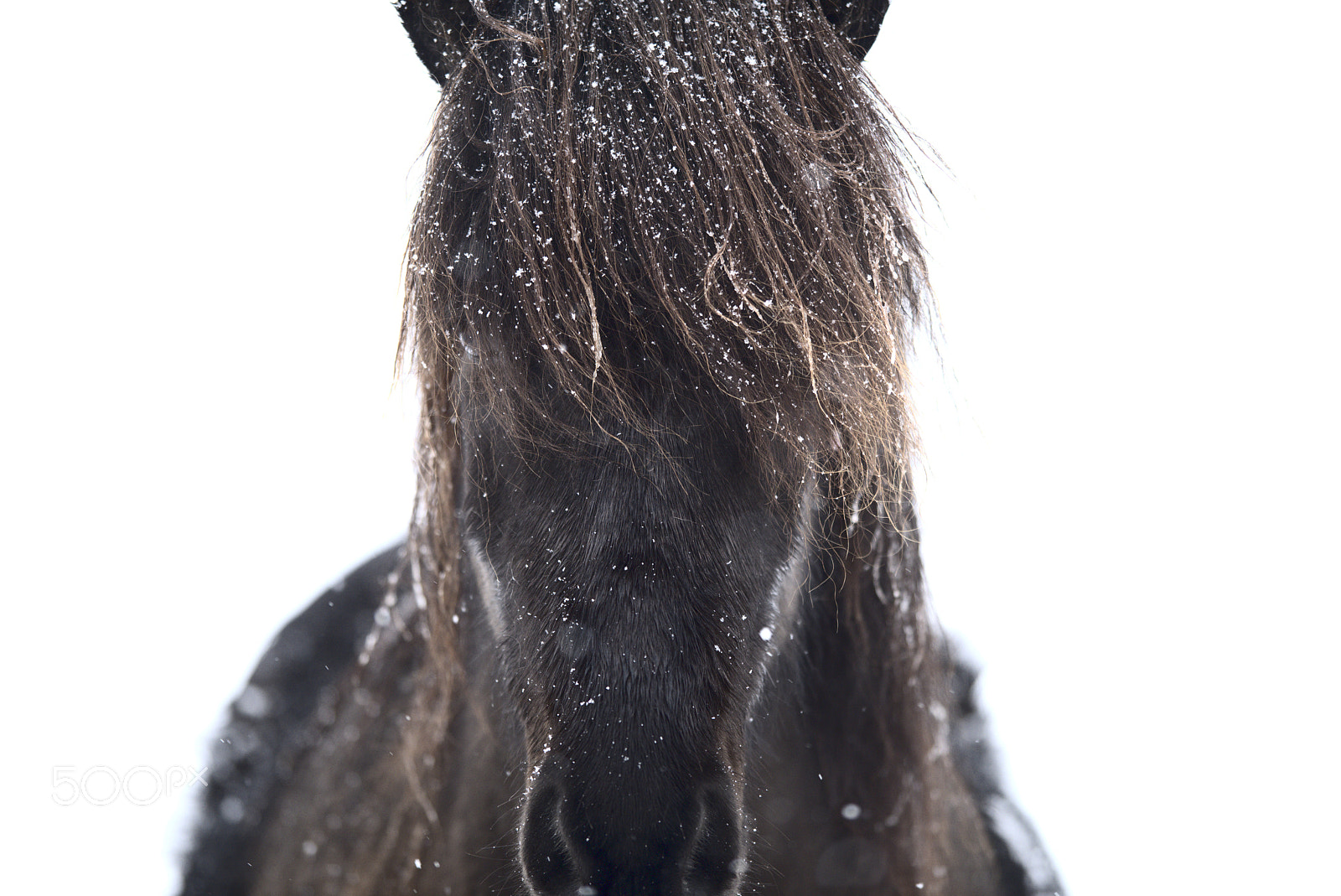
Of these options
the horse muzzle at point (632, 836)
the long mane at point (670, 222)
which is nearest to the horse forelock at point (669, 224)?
the long mane at point (670, 222)

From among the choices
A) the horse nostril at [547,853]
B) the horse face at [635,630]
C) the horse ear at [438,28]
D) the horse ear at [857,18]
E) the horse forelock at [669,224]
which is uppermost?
the horse ear at [438,28]

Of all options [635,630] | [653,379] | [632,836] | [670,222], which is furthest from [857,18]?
[632,836]

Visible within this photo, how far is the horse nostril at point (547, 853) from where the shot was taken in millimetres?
626

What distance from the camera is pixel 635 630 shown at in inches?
26.5

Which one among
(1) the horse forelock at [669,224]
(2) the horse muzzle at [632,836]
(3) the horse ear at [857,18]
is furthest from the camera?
(3) the horse ear at [857,18]

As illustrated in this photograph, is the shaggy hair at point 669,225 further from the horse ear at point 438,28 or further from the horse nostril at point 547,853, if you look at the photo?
the horse nostril at point 547,853

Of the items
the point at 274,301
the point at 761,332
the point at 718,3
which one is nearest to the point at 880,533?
the point at 761,332

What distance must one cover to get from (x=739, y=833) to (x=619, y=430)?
0.40 m

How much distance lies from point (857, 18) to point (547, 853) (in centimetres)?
104

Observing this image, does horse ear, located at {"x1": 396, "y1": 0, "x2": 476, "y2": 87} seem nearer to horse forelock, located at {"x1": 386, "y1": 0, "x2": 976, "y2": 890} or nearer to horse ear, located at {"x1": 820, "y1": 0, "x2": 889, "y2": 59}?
horse forelock, located at {"x1": 386, "y1": 0, "x2": 976, "y2": 890}

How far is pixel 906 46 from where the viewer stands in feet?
8.21

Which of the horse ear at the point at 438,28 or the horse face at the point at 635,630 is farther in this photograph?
the horse ear at the point at 438,28

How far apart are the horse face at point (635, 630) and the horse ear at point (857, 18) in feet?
1.90

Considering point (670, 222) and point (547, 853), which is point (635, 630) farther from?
point (670, 222)
